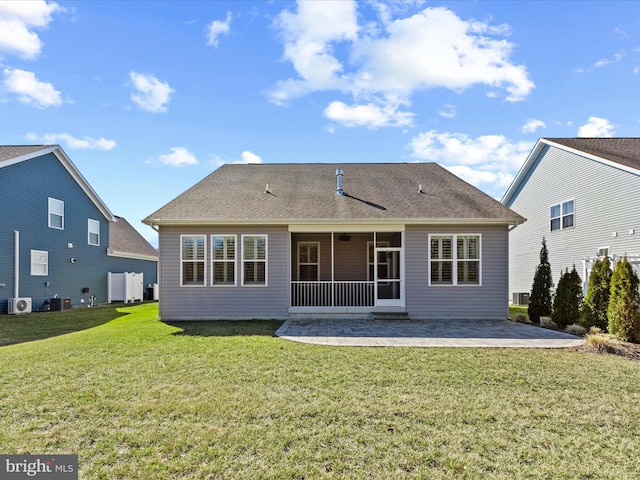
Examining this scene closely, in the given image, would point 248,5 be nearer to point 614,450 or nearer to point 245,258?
point 245,258

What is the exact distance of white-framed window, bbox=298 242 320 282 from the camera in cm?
1384

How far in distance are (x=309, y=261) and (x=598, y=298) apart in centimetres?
879

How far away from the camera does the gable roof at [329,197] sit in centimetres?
1115

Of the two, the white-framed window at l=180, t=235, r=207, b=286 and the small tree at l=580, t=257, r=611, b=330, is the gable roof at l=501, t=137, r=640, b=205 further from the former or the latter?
the white-framed window at l=180, t=235, r=207, b=286

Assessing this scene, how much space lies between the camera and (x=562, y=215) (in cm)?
1630

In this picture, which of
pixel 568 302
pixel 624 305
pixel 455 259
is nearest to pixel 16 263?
pixel 455 259

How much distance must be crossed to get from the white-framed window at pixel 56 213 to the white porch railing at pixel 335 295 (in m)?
12.2

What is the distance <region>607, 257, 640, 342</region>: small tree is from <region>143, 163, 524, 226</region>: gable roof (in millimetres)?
2919

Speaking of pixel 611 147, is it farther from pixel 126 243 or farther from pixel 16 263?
pixel 126 243

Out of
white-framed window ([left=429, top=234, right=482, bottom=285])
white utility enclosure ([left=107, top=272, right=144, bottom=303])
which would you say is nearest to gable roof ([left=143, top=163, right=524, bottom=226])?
white-framed window ([left=429, top=234, right=482, bottom=285])

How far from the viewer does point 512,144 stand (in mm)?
19219

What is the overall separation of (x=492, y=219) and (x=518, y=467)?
903 centimetres

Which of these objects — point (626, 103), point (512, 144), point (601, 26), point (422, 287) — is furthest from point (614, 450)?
point (512, 144)

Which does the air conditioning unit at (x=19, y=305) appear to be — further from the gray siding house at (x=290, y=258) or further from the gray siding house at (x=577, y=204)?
the gray siding house at (x=577, y=204)
